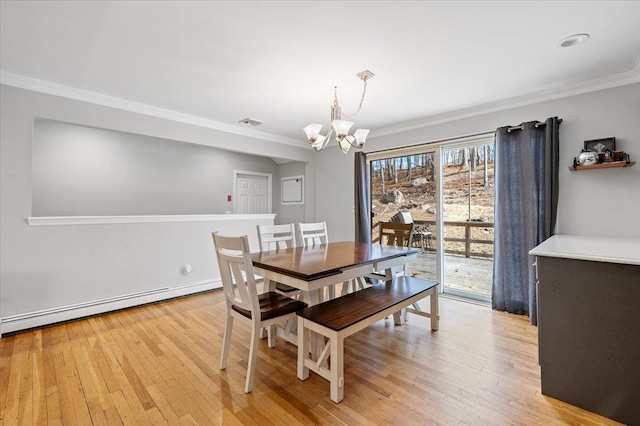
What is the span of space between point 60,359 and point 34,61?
8.04 feet

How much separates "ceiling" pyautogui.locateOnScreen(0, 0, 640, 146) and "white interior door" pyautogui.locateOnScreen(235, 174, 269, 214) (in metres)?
2.67

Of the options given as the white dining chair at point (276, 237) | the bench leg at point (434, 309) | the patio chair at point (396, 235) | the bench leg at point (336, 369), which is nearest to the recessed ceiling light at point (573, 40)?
the patio chair at point (396, 235)

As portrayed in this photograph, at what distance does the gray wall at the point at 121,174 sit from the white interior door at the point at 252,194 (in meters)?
0.23

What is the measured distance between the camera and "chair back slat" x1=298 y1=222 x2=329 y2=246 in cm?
329

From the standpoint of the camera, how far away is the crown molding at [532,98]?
259 cm

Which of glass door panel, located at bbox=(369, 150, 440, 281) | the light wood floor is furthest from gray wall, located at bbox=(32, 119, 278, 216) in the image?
glass door panel, located at bbox=(369, 150, 440, 281)

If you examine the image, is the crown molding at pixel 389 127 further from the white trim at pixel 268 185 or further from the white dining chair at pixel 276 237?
the white dining chair at pixel 276 237

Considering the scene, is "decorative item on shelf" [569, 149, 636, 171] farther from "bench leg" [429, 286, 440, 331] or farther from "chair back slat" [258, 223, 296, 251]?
"chair back slat" [258, 223, 296, 251]

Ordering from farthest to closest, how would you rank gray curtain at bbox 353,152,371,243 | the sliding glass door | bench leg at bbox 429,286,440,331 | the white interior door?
the white interior door, gray curtain at bbox 353,152,371,243, the sliding glass door, bench leg at bbox 429,286,440,331

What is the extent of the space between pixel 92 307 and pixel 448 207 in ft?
15.1

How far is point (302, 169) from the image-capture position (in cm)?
577

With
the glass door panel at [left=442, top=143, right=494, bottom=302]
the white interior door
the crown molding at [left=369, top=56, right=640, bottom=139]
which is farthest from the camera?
the white interior door

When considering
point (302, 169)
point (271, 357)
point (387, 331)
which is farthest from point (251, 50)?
point (302, 169)

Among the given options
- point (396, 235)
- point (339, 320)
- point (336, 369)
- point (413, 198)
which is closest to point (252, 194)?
point (413, 198)
